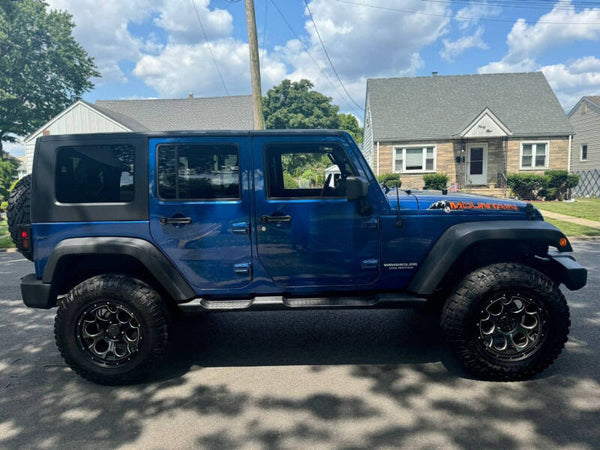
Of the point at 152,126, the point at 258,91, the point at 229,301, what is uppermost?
the point at 152,126

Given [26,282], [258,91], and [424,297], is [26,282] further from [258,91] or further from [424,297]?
[258,91]

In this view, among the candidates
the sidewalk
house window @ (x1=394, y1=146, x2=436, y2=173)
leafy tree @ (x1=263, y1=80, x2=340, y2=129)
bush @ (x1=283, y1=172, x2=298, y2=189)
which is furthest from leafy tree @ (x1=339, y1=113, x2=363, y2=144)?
bush @ (x1=283, y1=172, x2=298, y2=189)

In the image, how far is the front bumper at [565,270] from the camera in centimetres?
346

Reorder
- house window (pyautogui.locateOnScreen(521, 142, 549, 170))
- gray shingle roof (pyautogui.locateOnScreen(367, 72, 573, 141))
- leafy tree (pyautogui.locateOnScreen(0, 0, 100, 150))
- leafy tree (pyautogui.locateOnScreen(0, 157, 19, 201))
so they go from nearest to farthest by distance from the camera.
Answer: leafy tree (pyautogui.locateOnScreen(0, 157, 19, 201))
house window (pyautogui.locateOnScreen(521, 142, 549, 170))
gray shingle roof (pyautogui.locateOnScreen(367, 72, 573, 141))
leafy tree (pyautogui.locateOnScreen(0, 0, 100, 150))

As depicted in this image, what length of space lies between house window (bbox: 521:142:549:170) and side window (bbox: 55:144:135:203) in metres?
23.9

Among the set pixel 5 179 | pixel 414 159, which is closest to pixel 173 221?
pixel 5 179

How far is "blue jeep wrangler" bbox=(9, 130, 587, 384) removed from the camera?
3.40m

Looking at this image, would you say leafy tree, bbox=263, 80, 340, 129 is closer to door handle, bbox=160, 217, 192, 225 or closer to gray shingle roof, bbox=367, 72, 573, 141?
gray shingle roof, bbox=367, 72, 573, 141

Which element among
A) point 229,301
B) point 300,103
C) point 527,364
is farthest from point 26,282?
point 300,103

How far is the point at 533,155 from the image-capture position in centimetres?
2295

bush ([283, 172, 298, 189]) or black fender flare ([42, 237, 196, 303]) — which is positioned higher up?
bush ([283, 172, 298, 189])

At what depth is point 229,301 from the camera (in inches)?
142

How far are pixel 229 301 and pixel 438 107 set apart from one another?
80.1 ft

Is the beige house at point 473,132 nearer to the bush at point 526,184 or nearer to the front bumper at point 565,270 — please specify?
the bush at point 526,184
